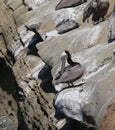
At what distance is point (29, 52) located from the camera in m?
23.5

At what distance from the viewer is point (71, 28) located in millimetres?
21922

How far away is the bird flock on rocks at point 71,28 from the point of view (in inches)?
695

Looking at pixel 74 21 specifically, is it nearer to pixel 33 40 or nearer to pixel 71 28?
pixel 71 28

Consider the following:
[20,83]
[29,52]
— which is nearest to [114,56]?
[20,83]

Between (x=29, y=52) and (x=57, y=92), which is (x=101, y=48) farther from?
(x=29, y=52)

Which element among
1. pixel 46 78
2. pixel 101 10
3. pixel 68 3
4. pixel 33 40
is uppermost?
pixel 101 10

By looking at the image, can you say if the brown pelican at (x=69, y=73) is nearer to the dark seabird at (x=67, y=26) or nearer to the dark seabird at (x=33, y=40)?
the dark seabird at (x=67, y=26)

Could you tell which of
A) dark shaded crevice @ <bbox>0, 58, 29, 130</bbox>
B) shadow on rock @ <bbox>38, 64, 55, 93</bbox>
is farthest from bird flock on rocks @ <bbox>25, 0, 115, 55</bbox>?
shadow on rock @ <bbox>38, 64, 55, 93</bbox>

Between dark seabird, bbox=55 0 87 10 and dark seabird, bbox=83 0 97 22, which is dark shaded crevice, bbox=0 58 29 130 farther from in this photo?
dark seabird, bbox=83 0 97 22

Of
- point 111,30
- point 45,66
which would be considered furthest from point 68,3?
point 111,30

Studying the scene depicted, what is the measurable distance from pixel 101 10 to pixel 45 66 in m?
2.57

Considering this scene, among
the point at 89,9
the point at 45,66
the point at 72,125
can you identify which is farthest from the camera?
the point at 89,9

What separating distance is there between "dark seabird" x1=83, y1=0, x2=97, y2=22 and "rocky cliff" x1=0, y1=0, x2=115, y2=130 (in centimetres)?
23

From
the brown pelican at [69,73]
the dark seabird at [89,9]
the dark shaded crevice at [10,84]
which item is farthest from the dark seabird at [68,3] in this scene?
the brown pelican at [69,73]
